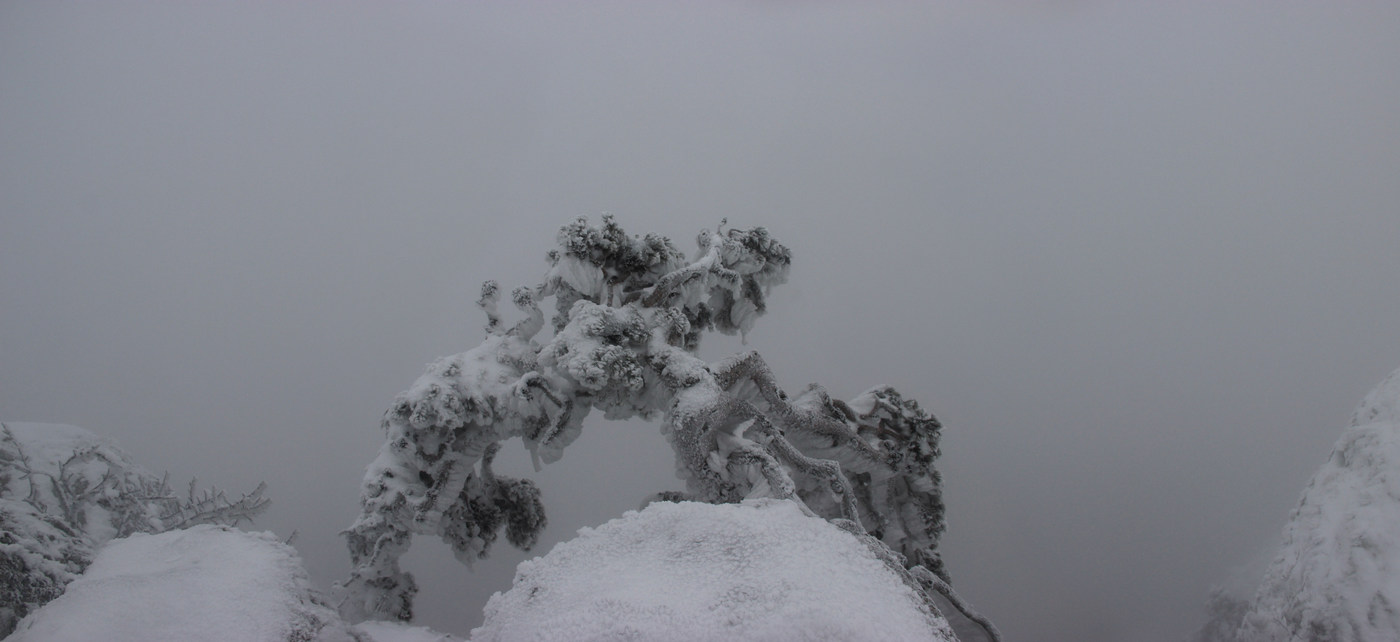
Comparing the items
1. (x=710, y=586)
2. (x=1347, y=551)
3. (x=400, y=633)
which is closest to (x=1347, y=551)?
(x=1347, y=551)

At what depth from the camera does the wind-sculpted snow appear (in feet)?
11.7

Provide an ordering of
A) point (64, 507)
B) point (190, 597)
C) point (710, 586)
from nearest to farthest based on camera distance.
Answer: point (710, 586), point (190, 597), point (64, 507)

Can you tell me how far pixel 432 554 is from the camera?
34.1ft

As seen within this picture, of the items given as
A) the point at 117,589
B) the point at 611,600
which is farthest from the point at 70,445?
the point at 611,600

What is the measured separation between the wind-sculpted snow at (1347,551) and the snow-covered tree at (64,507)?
5.66m

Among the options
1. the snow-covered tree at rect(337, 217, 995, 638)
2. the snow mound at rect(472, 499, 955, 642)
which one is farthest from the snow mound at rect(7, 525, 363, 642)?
the snow-covered tree at rect(337, 217, 995, 638)

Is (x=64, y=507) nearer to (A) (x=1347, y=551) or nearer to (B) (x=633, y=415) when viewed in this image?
(B) (x=633, y=415)

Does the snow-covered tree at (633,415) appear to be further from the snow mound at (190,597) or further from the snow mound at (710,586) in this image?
the snow mound at (190,597)

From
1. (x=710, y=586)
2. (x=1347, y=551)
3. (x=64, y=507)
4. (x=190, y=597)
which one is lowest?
(x=1347, y=551)

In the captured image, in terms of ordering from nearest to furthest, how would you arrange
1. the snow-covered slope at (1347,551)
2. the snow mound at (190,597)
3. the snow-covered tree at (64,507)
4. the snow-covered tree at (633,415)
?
the snow mound at (190,597) → the snow-covered tree at (64,507) → the snow-covered slope at (1347,551) → the snow-covered tree at (633,415)

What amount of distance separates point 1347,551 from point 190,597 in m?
5.32

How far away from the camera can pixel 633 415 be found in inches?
219

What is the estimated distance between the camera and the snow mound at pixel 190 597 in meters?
2.54

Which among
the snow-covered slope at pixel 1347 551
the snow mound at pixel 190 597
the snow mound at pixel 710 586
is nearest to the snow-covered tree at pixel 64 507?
the snow mound at pixel 190 597
